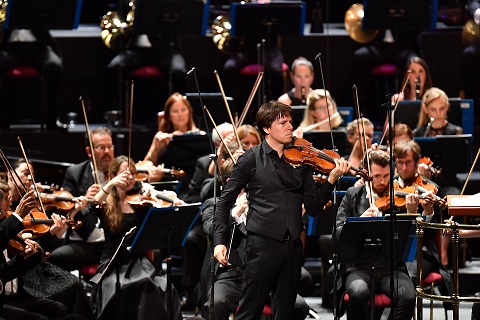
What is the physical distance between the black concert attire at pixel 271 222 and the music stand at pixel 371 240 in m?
0.66

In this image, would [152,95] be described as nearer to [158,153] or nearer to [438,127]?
[158,153]

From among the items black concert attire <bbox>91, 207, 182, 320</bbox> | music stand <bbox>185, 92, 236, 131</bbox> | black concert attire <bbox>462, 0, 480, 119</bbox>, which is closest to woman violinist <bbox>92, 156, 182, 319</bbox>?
black concert attire <bbox>91, 207, 182, 320</bbox>

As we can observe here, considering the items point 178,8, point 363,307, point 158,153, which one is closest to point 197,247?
point 158,153

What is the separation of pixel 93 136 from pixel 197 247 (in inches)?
43.9

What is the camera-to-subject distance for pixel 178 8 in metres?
9.30

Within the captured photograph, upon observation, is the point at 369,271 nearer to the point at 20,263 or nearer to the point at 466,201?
the point at 466,201

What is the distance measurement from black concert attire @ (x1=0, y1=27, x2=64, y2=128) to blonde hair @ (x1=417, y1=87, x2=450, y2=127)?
3.20 meters

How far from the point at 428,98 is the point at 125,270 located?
2803 millimetres

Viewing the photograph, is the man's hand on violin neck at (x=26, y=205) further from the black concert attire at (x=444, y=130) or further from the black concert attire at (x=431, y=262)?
the black concert attire at (x=444, y=130)

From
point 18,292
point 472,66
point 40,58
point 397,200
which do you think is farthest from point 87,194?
point 472,66

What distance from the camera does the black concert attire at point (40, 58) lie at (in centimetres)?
956

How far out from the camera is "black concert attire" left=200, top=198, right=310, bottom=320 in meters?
6.51

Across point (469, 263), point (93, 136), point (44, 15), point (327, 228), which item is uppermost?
point (44, 15)

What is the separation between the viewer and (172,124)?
8.59 m
